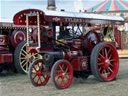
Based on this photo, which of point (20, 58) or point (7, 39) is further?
point (7, 39)

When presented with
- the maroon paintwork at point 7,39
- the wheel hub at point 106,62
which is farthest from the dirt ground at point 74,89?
the maroon paintwork at point 7,39

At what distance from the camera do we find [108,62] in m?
5.84

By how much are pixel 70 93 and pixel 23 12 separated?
79.2 inches

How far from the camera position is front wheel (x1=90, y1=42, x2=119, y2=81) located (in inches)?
218

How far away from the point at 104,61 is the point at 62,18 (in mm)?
1400

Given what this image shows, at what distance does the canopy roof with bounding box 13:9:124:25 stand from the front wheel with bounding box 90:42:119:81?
0.63 m

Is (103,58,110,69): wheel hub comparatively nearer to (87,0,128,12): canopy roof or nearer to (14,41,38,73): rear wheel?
(14,41,38,73): rear wheel

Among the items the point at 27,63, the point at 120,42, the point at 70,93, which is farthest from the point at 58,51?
the point at 120,42

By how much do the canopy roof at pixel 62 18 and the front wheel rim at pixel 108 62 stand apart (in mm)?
672

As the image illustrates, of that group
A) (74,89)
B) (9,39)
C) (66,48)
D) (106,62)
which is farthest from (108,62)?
(9,39)

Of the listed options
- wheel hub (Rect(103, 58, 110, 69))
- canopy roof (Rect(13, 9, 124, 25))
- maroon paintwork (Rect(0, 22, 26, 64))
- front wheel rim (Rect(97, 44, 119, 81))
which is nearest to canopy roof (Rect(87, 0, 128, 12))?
maroon paintwork (Rect(0, 22, 26, 64))

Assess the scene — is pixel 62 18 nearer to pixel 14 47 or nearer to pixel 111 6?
pixel 14 47

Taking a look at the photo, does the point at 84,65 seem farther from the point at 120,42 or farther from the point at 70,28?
the point at 120,42

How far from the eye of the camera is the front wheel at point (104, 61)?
5527 mm
